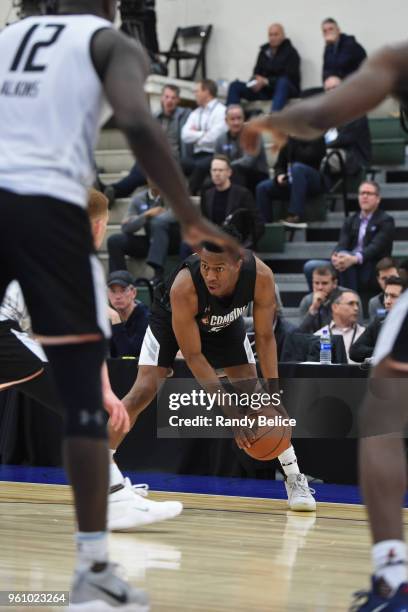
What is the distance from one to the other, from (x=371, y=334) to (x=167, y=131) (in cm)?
621

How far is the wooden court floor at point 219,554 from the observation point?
3896mm

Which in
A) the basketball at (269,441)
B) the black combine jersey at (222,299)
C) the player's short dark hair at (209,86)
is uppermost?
the black combine jersey at (222,299)

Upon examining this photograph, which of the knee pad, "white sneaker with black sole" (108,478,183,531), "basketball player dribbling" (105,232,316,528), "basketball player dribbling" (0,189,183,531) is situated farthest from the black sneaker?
the knee pad

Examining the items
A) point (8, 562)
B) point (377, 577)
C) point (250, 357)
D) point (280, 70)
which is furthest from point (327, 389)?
point (280, 70)

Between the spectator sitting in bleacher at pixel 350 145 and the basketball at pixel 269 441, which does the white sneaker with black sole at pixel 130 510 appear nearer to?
the basketball at pixel 269 441

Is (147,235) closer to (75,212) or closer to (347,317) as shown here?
(347,317)

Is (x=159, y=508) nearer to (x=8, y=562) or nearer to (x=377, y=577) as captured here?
(x=8, y=562)

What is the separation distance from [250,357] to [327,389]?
48.8 inches

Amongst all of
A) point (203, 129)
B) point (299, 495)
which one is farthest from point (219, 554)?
point (203, 129)

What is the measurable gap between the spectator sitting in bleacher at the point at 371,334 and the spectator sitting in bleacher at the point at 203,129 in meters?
5.04

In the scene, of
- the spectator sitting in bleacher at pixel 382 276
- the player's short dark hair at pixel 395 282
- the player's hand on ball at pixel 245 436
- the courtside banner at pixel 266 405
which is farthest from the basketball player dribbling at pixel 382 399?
the spectator sitting in bleacher at pixel 382 276

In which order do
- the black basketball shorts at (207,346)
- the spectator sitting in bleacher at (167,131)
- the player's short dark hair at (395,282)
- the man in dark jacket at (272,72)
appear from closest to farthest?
the black basketball shorts at (207,346)
the player's short dark hair at (395,282)
the spectator sitting in bleacher at (167,131)
the man in dark jacket at (272,72)

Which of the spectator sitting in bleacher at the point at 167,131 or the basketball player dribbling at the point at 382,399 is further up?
the basketball player dribbling at the point at 382,399

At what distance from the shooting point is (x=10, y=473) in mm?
8258
